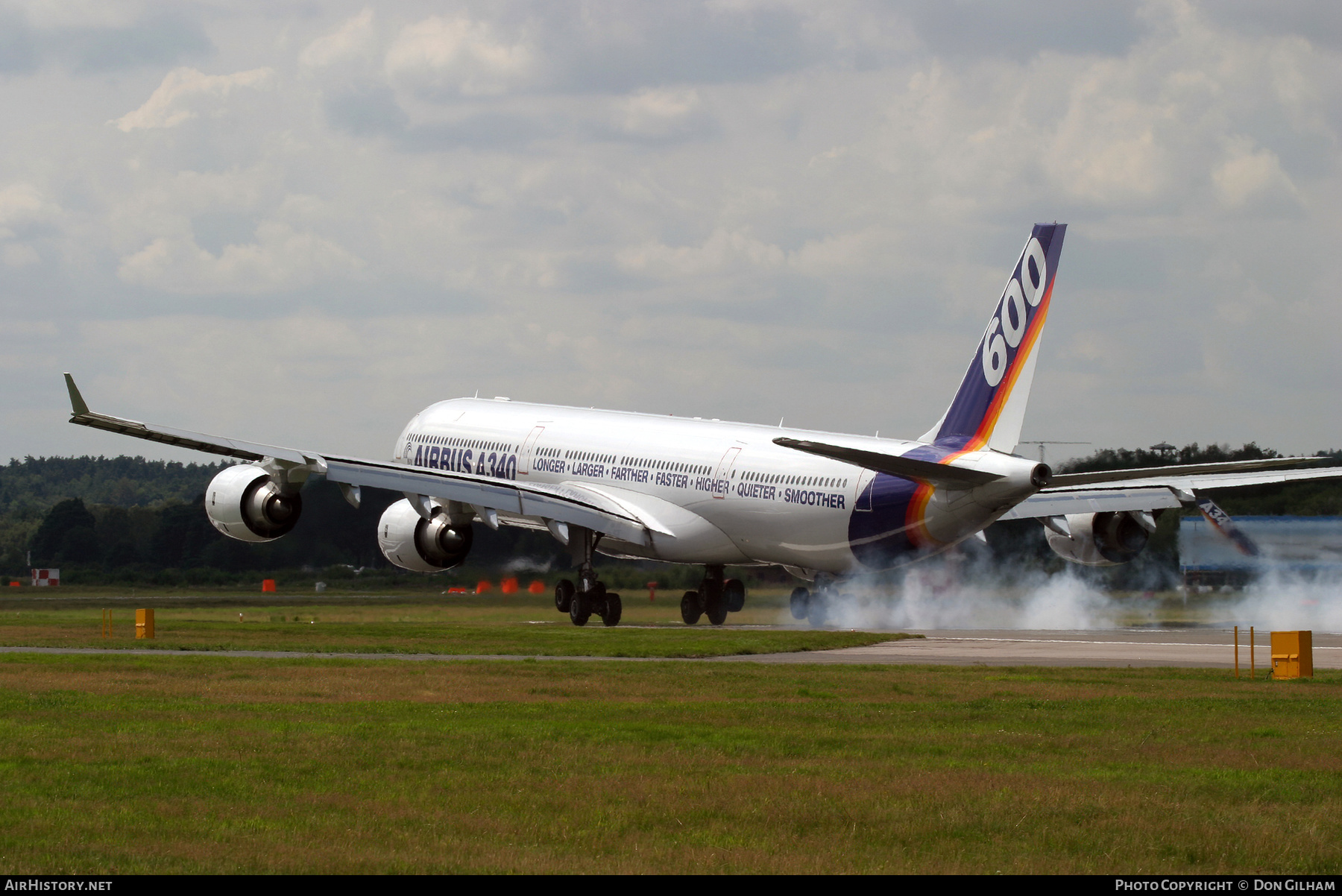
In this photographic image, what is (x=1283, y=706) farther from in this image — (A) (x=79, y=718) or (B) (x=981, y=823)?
(A) (x=79, y=718)

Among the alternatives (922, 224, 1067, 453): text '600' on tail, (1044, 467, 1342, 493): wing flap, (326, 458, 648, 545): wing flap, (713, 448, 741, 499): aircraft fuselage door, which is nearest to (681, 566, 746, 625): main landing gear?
(713, 448, 741, 499): aircraft fuselage door

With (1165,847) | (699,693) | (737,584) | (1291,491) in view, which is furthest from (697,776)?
(1291,491)

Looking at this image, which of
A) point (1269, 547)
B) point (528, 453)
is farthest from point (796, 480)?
point (1269, 547)

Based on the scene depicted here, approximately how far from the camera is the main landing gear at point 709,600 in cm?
4672

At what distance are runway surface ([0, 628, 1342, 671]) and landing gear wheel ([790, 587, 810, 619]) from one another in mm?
6665

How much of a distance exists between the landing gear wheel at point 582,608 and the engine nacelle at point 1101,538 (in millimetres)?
12235

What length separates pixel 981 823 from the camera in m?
13.9

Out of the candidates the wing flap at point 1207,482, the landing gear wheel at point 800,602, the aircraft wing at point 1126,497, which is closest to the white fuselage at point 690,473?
the landing gear wheel at point 800,602

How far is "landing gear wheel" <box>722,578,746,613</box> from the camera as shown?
156ft

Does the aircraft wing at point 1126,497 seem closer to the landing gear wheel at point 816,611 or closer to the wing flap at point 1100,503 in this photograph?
the wing flap at point 1100,503

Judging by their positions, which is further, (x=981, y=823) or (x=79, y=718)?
(x=79, y=718)

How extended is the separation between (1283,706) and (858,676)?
6.92 m

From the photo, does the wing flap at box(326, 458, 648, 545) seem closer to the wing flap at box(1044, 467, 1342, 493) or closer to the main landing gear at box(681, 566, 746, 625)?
the main landing gear at box(681, 566, 746, 625)

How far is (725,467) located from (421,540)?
833cm
